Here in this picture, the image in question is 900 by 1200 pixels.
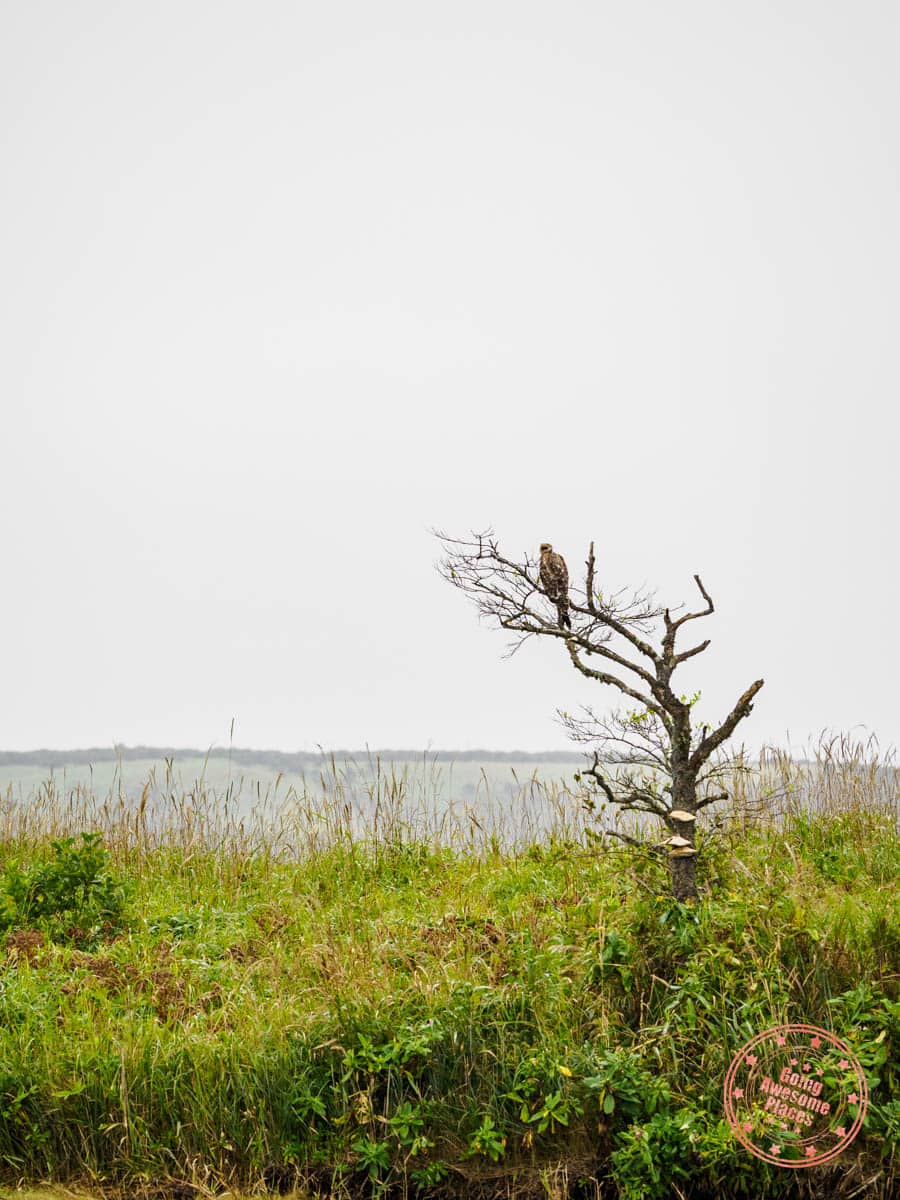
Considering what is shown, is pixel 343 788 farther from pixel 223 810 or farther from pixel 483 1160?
pixel 483 1160

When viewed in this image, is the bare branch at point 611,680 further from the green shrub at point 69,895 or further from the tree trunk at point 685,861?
the green shrub at point 69,895

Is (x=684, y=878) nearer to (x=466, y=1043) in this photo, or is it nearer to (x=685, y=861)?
(x=685, y=861)

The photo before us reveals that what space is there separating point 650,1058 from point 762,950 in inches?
29.7

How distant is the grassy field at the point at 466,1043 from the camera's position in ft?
13.0

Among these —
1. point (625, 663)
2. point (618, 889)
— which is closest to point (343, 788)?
point (618, 889)

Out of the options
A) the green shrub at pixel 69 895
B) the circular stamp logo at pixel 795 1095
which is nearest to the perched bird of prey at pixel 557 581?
the circular stamp logo at pixel 795 1095

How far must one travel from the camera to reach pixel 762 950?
4.45m

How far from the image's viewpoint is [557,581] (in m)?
5.42

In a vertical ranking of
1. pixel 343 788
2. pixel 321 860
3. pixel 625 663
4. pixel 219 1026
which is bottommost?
pixel 219 1026

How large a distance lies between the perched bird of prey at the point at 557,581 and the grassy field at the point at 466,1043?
145cm

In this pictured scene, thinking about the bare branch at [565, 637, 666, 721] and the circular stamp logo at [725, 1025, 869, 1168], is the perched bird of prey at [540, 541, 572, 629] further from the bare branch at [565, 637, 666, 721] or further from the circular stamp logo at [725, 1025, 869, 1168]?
the circular stamp logo at [725, 1025, 869, 1168]

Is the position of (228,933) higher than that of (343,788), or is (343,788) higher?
(343,788)

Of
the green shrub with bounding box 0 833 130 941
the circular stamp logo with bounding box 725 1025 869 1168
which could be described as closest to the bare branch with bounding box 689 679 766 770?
the circular stamp logo with bounding box 725 1025 869 1168

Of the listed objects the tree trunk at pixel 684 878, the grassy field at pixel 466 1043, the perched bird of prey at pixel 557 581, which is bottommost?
the grassy field at pixel 466 1043
